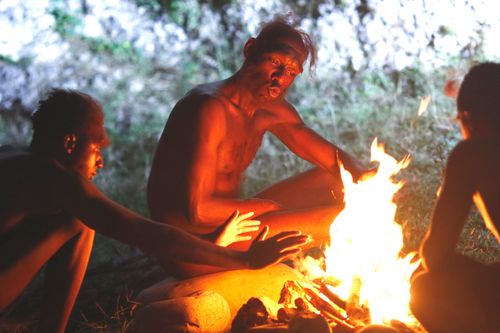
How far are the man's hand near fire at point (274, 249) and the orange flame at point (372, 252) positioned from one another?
743 mm

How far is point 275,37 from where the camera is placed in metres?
4.20

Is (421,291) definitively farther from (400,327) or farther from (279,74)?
(279,74)

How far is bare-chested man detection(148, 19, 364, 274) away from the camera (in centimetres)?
387

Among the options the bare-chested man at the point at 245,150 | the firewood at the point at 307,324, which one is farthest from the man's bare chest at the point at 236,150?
the firewood at the point at 307,324

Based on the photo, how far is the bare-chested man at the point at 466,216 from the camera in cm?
262

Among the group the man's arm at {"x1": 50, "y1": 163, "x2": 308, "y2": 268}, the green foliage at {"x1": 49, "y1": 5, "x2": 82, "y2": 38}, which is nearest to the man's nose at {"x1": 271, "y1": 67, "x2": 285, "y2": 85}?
the man's arm at {"x1": 50, "y1": 163, "x2": 308, "y2": 268}

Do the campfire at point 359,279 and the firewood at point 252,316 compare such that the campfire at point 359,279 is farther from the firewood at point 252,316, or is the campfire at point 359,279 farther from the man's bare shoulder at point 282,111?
the man's bare shoulder at point 282,111

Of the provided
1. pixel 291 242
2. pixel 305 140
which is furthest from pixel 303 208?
pixel 291 242

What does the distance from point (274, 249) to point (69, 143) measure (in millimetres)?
1190

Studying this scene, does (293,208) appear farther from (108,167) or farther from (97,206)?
(108,167)

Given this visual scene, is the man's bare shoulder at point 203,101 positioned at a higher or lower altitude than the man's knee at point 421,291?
higher

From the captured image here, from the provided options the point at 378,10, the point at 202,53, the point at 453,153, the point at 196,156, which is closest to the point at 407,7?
the point at 378,10

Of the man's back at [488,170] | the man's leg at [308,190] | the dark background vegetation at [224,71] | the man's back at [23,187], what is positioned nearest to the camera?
the man's back at [488,170]

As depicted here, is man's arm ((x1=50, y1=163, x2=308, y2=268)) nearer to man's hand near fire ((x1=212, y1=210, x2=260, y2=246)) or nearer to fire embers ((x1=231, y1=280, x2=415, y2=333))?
fire embers ((x1=231, y1=280, x2=415, y2=333))
